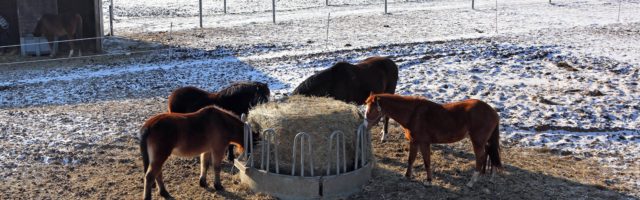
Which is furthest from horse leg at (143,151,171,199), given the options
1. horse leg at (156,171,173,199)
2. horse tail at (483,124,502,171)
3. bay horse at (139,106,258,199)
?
horse tail at (483,124,502,171)

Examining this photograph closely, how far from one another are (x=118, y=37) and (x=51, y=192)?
12845 mm

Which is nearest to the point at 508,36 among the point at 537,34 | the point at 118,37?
the point at 537,34

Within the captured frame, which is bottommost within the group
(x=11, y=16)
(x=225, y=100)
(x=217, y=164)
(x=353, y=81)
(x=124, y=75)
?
(x=217, y=164)

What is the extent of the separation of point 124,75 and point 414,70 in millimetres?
6081

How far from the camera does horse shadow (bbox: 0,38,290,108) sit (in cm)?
1291

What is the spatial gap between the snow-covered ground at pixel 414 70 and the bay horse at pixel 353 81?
1929mm

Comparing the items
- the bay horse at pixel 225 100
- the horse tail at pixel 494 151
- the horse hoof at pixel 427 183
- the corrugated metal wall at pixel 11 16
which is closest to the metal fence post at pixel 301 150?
the horse hoof at pixel 427 183

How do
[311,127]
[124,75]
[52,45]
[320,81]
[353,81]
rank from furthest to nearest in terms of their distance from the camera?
[52,45]
[124,75]
[353,81]
[320,81]
[311,127]

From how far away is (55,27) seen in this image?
56.7ft

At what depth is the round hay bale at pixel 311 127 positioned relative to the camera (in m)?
7.43

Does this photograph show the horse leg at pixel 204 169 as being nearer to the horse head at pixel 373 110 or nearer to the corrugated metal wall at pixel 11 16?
the horse head at pixel 373 110

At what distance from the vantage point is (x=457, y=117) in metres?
7.70

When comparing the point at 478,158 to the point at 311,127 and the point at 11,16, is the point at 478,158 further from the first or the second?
the point at 11,16

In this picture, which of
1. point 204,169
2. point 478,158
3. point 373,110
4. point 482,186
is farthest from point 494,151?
point 204,169
